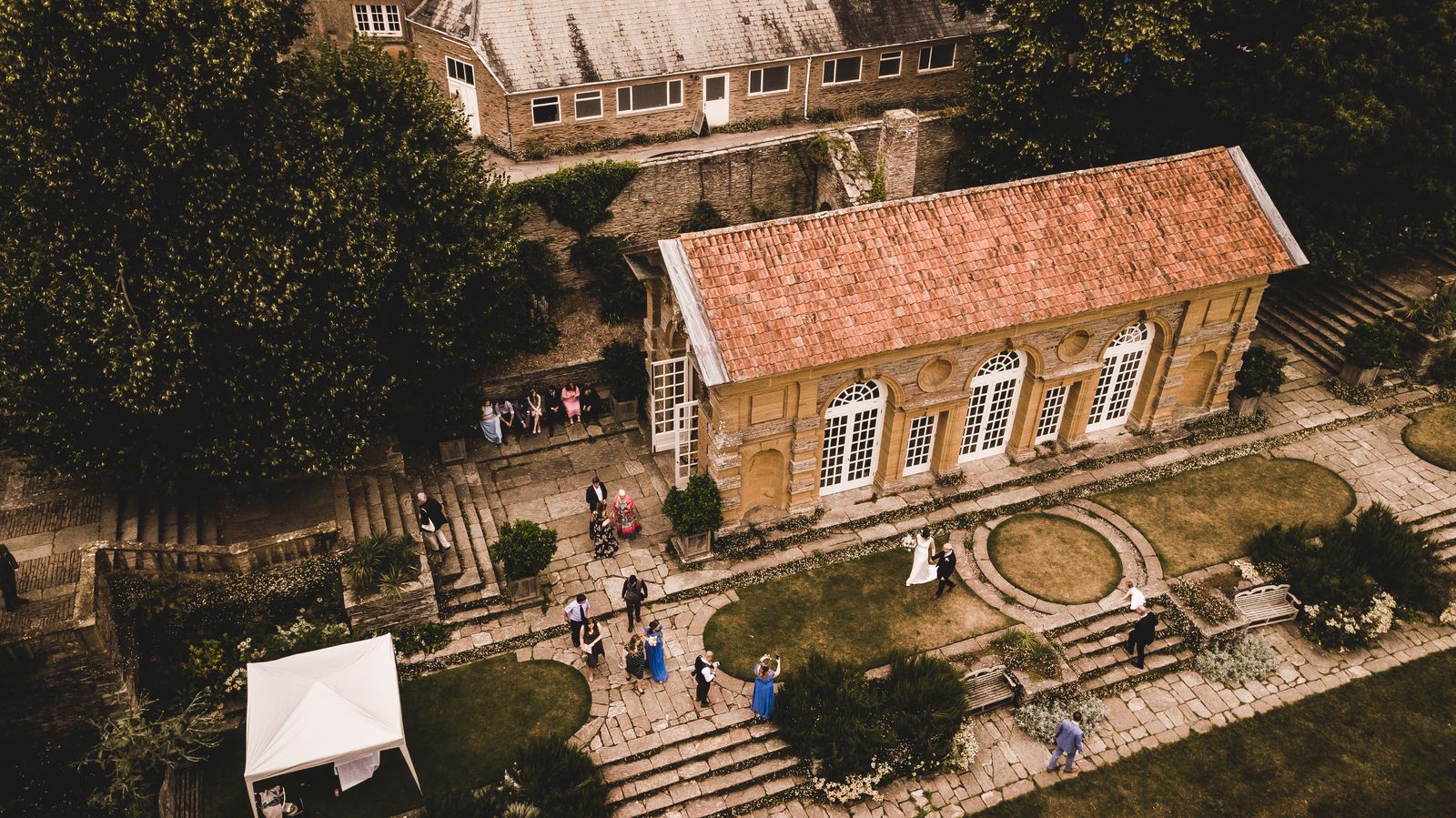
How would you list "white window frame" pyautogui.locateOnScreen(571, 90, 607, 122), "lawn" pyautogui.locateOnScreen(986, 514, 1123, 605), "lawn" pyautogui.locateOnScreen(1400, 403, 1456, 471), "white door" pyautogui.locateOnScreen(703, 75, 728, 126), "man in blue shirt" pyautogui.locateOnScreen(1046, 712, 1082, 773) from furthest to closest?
"white door" pyautogui.locateOnScreen(703, 75, 728, 126), "white window frame" pyautogui.locateOnScreen(571, 90, 607, 122), "lawn" pyautogui.locateOnScreen(1400, 403, 1456, 471), "lawn" pyautogui.locateOnScreen(986, 514, 1123, 605), "man in blue shirt" pyautogui.locateOnScreen(1046, 712, 1082, 773)

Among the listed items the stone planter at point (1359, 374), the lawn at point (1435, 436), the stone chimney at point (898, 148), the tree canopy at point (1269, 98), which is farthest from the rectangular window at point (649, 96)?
the lawn at point (1435, 436)

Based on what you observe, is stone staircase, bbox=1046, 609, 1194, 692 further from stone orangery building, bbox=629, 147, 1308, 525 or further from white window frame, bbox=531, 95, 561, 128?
white window frame, bbox=531, 95, 561, 128

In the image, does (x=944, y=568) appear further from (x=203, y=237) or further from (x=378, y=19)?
(x=378, y=19)

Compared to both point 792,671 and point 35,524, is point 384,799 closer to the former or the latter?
point 792,671

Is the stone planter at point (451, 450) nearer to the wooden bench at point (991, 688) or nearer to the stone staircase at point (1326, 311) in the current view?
the wooden bench at point (991, 688)

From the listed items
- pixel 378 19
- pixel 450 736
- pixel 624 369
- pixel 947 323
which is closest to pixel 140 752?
pixel 450 736

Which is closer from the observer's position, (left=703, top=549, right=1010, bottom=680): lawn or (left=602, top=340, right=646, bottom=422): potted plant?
(left=703, top=549, right=1010, bottom=680): lawn

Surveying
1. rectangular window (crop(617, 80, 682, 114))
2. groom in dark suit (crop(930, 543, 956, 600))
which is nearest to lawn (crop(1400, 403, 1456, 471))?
groom in dark suit (crop(930, 543, 956, 600))
